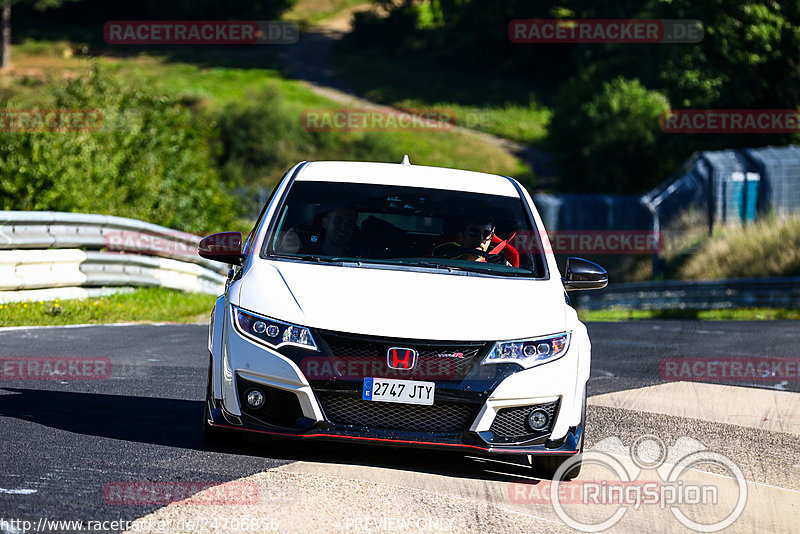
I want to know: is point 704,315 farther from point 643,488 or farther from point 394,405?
point 394,405

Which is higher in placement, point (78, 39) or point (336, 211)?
point (78, 39)

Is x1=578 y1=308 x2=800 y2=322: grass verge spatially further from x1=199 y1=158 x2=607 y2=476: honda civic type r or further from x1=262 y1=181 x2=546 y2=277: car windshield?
x1=199 y1=158 x2=607 y2=476: honda civic type r

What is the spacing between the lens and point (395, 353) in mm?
5910

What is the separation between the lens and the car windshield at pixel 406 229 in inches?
273

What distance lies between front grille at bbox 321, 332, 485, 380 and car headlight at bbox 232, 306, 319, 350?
11cm

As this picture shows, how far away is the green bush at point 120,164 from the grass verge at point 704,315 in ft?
29.3

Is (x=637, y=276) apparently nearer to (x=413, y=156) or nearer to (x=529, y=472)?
(x=529, y=472)

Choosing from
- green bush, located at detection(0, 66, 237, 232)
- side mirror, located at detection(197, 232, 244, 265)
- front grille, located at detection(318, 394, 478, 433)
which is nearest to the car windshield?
side mirror, located at detection(197, 232, 244, 265)

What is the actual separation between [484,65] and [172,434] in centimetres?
9356

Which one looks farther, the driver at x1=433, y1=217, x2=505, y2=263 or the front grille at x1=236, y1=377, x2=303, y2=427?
the driver at x1=433, y1=217, x2=505, y2=263

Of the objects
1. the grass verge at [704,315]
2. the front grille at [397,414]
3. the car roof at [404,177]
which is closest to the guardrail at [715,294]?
the grass verge at [704,315]

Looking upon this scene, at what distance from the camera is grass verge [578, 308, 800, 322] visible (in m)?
21.9

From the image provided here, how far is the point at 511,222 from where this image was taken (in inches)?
294

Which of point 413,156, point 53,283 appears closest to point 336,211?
point 53,283
